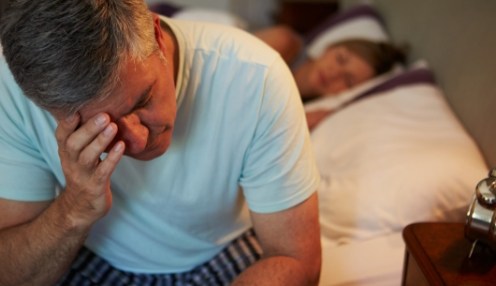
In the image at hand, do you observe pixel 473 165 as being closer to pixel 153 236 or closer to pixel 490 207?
pixel 490 207

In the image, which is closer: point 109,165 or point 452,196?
point 109,165

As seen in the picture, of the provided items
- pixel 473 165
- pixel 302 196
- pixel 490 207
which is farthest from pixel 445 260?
pixel 473 165

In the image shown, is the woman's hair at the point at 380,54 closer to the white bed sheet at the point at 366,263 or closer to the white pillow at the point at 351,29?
the white pillow at the point at 351,29

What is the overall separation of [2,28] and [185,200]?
44 cm

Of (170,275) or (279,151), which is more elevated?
(279,151)

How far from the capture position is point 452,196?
1.14 meters

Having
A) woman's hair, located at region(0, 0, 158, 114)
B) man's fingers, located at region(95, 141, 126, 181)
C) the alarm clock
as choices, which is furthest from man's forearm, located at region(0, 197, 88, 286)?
the alarm clock

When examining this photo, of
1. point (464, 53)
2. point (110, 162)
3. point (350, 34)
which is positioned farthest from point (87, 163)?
point (350, 34)

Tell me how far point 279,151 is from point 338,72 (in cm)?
110

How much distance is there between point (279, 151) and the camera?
3.11 ft

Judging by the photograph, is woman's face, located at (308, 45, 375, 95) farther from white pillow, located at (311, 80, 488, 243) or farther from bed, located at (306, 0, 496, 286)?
white pillow, located at (311, 80, 488, 243)

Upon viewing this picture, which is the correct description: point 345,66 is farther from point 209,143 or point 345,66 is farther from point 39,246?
point 39,246

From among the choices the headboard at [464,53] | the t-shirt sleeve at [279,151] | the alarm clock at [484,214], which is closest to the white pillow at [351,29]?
the headboard at [464,53]

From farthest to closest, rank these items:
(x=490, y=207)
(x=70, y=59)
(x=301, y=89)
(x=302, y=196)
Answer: (x=301, y=89) < (x=302, y=196) < (x=490, y=207) < (x=70, y=59)
